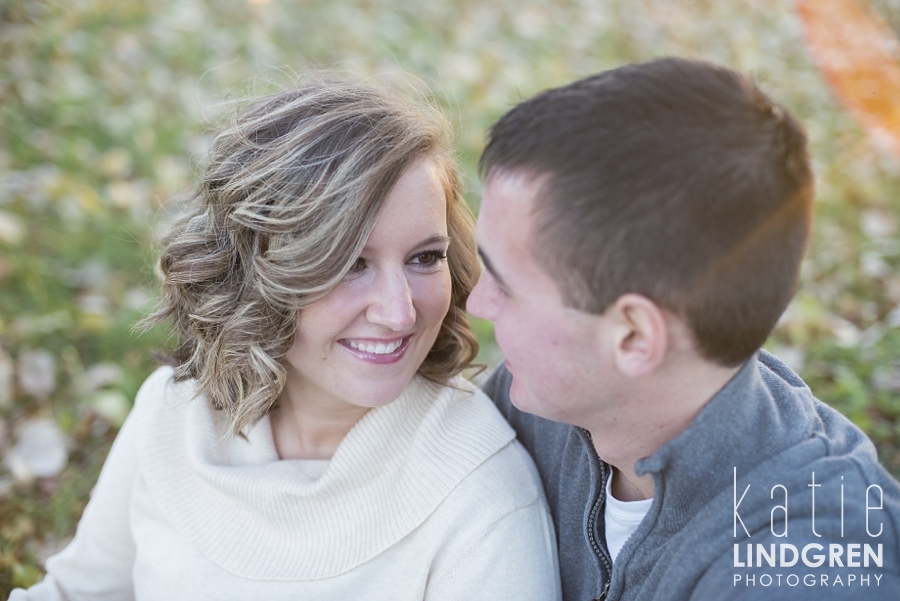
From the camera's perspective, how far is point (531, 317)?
163 cm

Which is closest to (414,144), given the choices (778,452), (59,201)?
(778,452)

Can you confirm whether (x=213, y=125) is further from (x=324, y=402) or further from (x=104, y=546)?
(x=104, y=546)

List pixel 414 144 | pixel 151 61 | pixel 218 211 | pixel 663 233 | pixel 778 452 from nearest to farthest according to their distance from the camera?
1. pixel 663 233
2. pixel 778 452
3. pixel 414 144
4. pixel 218 211
5. pixel 151 61

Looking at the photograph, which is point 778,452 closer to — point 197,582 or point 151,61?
point 197,582

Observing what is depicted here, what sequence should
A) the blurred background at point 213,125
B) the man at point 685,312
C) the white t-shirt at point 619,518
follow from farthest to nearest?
1. the blurred background at point 213,125
2. the white t-shirt at point 619,518
3. the man at point 685,312

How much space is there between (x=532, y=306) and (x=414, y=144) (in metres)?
0.55

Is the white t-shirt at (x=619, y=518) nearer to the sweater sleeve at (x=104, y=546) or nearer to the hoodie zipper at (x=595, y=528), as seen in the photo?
the hoodie zipper at (x=595, y=528)

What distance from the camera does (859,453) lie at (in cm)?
159

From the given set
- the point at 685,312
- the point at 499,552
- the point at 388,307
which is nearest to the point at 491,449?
the point at 499,552

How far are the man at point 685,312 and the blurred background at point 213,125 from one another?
1.70ft

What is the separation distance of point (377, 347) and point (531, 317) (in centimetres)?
47

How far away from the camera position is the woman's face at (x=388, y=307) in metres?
1.87

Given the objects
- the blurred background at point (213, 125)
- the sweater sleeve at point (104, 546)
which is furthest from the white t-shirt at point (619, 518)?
the sweater sleeve at point (104, 546)

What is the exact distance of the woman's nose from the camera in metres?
1.85
